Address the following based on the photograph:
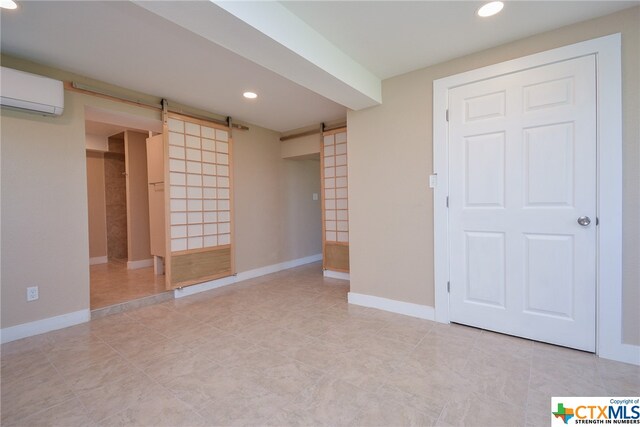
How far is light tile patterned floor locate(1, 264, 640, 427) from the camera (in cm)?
150

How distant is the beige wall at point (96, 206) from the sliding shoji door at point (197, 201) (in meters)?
3.23

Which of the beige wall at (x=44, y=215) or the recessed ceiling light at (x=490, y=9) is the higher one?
the recessed ceiling light at (x=490, y=9)

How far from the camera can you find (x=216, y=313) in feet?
9.71

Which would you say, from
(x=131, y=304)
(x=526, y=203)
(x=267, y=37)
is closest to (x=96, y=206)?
(x=131, y=304)

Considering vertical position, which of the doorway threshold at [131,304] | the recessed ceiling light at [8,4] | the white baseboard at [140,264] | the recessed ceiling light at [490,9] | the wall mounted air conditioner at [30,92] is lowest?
the doorway threshold at [131,304]

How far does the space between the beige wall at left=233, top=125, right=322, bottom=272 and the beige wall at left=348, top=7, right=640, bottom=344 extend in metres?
1.94

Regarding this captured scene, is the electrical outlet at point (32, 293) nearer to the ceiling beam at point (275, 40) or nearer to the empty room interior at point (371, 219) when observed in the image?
the empty room interior at point (371, 219)

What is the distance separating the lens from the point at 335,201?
14.6ft

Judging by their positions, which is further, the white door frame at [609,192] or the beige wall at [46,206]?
the beige wall at [46,206]

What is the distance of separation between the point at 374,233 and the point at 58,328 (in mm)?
3130

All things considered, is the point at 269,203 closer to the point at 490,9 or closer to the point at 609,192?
the point at 490,9

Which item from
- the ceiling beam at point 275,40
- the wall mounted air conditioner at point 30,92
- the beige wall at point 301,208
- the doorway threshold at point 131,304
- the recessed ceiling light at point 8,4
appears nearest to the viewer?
the ceiling beam at point 275,40

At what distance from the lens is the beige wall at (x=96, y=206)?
551 cm

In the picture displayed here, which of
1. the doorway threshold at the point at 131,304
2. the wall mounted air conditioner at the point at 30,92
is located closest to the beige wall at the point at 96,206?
the doorway threshold at the point at 131,304
